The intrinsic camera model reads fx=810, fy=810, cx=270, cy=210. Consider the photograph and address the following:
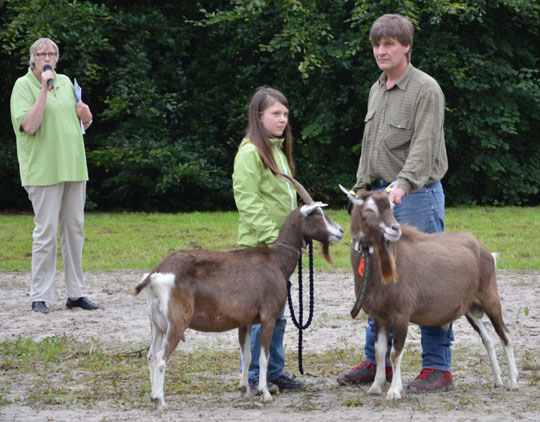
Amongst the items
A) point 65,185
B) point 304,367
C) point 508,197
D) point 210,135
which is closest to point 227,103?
point 210,135

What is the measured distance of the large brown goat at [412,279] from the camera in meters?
5.28

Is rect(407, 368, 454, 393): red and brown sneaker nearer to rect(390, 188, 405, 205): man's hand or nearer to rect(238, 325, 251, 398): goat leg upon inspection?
rect(238, 325, 251, 398): goat leg

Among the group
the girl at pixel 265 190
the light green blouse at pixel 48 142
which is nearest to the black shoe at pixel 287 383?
the girl at pixel 265 190

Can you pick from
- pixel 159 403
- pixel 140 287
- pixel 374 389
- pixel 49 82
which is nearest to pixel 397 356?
pixel 374 389

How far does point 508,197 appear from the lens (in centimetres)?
1997

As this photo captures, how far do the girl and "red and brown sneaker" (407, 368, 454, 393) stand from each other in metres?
0.83

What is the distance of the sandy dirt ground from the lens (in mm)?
5160

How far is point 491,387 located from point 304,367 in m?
1.50

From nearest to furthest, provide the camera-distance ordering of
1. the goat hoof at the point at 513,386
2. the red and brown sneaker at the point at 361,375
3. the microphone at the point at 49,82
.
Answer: the goat hoof at the point at 513,386
the red and brown sneaker at the point at 361,375
the microphone at the point at 49,82

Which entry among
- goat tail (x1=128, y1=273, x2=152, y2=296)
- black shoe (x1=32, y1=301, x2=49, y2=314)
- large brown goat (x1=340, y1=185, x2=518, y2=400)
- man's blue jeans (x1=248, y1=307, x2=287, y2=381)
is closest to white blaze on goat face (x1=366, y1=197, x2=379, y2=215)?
large brown goat (x1=340, y1=185, x2=518, y2=400)

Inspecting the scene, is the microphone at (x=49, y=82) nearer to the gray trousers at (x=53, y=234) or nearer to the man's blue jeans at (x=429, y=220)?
the gray trousers at (x=53, y=234)

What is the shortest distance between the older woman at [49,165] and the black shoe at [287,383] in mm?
3568

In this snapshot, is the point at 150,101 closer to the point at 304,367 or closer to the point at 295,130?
the point at 295,130

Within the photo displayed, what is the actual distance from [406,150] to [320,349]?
2.20m
